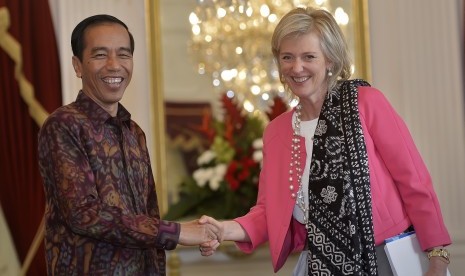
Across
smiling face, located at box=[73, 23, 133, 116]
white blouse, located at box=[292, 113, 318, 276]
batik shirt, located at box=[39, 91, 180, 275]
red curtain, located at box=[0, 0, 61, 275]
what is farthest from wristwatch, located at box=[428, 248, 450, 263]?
red curtain, located at box=[0, 0, 61, 275]

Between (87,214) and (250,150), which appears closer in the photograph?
(87,214)

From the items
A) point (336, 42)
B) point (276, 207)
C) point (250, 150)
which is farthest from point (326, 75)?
point (250, 150)

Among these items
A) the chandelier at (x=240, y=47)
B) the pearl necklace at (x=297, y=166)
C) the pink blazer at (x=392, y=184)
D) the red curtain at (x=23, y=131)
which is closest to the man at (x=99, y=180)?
the pearl necklace at (x=297, y=166)

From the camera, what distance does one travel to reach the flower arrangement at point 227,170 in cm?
484

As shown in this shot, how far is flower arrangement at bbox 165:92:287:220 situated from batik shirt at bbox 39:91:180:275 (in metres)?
2.13

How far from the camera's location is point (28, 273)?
4.60m

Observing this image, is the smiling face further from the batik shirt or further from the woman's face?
the woman's face

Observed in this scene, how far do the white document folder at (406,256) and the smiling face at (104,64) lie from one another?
1.12 metres

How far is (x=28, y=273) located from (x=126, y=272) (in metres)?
2.16

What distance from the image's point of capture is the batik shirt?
2.55m

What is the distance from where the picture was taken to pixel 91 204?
2.55 m

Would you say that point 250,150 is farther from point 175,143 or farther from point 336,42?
point 336,42

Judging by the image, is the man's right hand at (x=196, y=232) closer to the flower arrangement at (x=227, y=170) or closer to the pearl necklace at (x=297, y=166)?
the pearl necklace at (x=297, y=166)

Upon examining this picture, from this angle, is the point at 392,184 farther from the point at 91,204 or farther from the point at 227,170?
the point at 227,170
